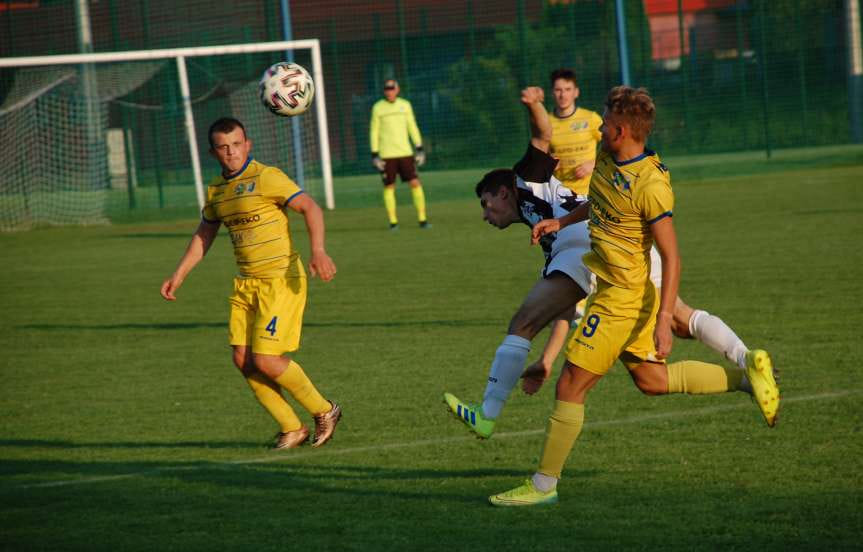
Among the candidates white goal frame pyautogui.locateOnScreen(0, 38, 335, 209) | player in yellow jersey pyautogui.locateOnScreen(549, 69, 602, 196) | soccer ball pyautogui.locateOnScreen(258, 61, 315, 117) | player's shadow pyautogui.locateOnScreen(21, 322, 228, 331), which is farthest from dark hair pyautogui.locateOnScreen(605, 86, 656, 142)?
white goal frame pyautogui.locateOnScreen(0, 38, 335, 209)

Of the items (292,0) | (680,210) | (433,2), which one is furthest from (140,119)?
(680,210)

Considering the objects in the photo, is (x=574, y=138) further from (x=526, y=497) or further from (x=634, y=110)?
(x=526, y=497)

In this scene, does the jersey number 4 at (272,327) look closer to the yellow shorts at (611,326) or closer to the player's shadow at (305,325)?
the yellow shorts at (611,326)

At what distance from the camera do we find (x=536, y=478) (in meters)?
4.93

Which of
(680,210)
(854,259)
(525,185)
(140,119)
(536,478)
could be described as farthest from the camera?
(140,119)

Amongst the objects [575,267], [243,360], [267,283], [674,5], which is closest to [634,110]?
[575,267]

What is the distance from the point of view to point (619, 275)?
4922mm

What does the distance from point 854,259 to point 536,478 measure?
8.09m

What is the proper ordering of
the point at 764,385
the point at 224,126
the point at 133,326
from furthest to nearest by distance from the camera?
the point at 133,326
the point at 224,126
the point at 764,385

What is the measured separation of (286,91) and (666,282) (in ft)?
12.9

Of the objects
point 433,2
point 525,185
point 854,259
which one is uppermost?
point 433,2

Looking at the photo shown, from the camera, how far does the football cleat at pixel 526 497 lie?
16.1ft

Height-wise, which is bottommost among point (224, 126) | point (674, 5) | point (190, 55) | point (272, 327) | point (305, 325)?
point (305, 325)

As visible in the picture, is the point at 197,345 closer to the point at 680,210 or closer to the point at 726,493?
the point at 726,493
